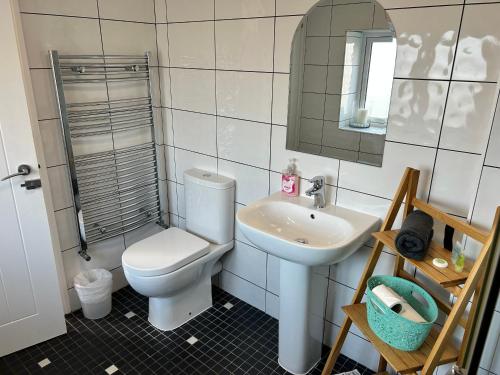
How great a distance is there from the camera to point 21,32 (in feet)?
5.93

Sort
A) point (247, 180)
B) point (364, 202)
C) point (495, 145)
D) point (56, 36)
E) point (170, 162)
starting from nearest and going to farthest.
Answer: point (495, 145) < point (364, 202) < point (56, 36) < point (247, 180) < point (170, 162)

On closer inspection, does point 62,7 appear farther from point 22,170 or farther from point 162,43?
point 22,170

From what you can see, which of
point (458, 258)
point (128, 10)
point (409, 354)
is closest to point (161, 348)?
point (409, 354)

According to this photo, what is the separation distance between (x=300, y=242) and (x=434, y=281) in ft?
1.72

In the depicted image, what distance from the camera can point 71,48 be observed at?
201 cm

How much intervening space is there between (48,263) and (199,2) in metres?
1.60

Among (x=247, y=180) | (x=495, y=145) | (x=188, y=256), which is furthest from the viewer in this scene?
(x=247, y=180)

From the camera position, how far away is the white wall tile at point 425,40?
135 cm

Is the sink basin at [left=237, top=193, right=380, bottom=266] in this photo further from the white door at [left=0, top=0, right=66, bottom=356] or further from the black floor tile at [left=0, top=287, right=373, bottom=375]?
the white door at [left=0, top=0, right=66, bottom=356]

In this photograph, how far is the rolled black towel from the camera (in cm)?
131

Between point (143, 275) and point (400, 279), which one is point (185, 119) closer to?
point (143, 275)

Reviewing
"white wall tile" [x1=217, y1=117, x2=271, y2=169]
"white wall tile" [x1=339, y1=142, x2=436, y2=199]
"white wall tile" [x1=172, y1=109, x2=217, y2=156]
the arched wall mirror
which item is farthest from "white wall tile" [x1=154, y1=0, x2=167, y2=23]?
"white wall tile" [x1=339, y1=142, x2=436, y2=199]

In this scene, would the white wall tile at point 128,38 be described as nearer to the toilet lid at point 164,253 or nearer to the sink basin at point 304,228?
the toilet lid at point 164,253

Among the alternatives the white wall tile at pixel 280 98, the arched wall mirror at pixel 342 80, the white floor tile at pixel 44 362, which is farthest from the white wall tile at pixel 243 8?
the white floor tile at pixel 44 362
